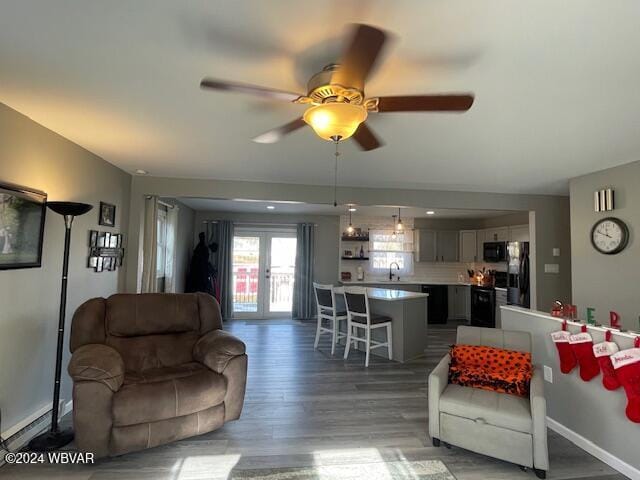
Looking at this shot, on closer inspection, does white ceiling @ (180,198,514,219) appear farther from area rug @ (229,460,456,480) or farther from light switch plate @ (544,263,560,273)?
area rug @ (229,460,456,480)

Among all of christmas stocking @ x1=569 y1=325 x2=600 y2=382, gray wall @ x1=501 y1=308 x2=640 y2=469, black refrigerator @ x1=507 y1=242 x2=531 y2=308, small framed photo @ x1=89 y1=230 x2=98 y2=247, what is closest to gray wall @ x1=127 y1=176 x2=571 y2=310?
black refrigerator @ x1=507 y1=242 x2=531 y2=308

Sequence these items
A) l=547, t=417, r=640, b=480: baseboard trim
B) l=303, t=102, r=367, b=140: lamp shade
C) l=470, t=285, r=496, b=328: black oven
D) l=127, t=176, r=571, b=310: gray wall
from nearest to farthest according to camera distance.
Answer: l=303, t=102, r=367, b=140: lamp shade, l=547, t=417, r=640, b=480: baseboard trim, l=127, t=176, r=571, b=310: gray wall, l=470, t=285, r=496, b=328: black oven

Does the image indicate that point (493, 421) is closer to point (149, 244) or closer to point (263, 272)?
point (149, 244)

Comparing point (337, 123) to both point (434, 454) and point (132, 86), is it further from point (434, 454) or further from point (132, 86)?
point (434, 454)

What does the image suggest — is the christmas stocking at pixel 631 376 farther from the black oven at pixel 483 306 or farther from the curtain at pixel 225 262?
the curtain at pixel 225 262

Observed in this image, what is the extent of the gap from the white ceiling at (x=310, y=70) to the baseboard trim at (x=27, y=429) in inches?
84.6

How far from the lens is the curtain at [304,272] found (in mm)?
7277

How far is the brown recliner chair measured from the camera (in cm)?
218

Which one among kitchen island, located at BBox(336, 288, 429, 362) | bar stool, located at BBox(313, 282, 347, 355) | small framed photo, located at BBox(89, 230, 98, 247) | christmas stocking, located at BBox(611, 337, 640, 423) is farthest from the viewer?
bar stool, located at BBox(313, 282, 347, 355)

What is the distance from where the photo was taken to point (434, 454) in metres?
2.40

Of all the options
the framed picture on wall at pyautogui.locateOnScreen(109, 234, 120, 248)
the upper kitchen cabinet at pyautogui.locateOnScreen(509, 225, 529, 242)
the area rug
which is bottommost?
the area rug

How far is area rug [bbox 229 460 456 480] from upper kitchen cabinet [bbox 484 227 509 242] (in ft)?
17.8

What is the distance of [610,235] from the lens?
3.47 metres

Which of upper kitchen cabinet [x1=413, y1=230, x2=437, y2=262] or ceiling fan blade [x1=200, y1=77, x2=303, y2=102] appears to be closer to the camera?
ceiling fan blade [x1=200, y1=77, x2=303, y2=102]
